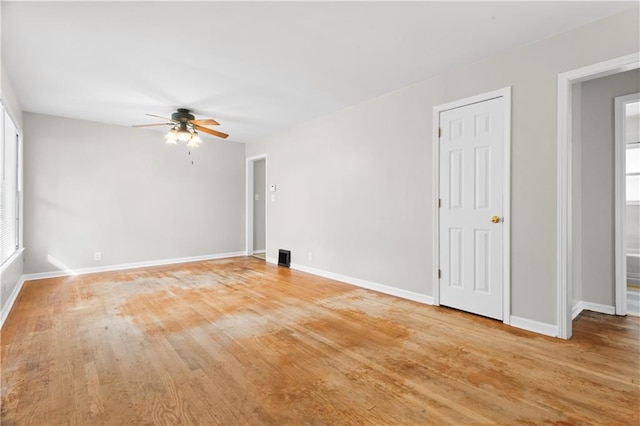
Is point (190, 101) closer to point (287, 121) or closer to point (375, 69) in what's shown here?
point (287, 121)

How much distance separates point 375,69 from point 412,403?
3112 millimetres

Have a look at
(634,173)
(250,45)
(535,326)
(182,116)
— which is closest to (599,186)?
(535,326)

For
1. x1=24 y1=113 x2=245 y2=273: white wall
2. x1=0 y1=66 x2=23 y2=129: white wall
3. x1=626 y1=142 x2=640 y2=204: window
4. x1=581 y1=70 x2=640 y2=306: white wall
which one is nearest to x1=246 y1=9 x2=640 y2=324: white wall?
x1=581 y1=70 x2=640 y2=306: white wall

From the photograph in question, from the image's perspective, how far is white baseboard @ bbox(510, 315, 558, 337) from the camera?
274 centimetres

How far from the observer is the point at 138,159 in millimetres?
5855

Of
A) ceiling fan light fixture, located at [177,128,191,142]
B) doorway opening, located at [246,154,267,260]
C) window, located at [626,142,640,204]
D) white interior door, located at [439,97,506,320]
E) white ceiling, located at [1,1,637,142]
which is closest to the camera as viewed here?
white ceiling, located at [1,1,637,142]

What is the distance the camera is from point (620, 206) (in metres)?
3.29

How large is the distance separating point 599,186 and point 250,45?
3958 millimetres

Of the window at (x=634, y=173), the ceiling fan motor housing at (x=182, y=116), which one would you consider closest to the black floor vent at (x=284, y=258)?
the ceiling fan motor housing at (x=182, y=116)

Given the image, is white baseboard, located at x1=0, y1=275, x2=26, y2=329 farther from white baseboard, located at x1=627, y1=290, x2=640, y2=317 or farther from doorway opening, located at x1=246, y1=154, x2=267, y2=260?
white baseboard, located at x1=627, y1=290, x2=640, y2=317

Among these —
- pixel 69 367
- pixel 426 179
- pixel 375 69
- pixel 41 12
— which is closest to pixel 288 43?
pixel 375 69

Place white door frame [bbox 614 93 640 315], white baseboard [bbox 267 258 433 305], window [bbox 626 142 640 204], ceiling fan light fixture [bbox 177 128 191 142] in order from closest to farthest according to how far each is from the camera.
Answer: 1. white door frame [bbox 614 93 640 315]
2. white baseboard [bbox 267 258 433 305]
3. ceiling fan light fixture [bbox 177 128 191 142]
4. window [bbox 626 142 640 204]

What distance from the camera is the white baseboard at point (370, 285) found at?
12.3 ft

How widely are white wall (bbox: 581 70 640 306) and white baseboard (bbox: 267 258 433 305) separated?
1.80 m
